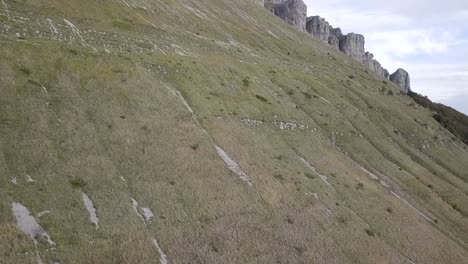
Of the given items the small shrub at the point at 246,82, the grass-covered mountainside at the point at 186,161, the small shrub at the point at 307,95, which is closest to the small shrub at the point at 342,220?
the grass-covered mountainside at the point at 186,161

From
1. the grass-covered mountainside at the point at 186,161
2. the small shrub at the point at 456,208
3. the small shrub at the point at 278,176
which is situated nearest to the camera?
the grass-covered mountainside at the point at 186,161

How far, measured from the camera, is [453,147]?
3430 inches

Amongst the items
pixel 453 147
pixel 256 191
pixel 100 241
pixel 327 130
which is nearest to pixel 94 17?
pixel 327 130

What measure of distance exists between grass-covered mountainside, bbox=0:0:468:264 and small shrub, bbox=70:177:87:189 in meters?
0.14

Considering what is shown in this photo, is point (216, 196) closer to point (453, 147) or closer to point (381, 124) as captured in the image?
point (381, 124)

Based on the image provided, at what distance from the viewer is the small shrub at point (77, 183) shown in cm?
3096

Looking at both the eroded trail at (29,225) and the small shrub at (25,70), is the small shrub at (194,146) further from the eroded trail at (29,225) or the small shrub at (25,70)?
the eroded trail at (29,225)

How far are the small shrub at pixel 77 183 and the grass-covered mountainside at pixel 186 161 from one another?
0.46 feet

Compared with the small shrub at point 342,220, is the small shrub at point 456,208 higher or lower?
higher

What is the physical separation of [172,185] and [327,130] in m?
33.8

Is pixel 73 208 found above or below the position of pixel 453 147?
below

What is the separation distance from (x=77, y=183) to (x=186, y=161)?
1078 centimetres

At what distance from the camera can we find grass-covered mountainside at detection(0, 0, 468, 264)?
2892cm

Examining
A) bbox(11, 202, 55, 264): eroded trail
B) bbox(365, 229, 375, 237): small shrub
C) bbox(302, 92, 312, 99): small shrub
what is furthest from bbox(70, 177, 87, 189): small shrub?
bbox(302, 92, 312, 99): small shrub
